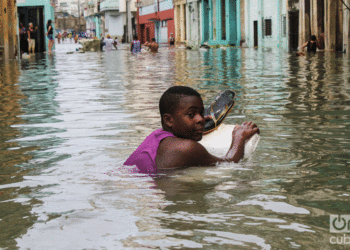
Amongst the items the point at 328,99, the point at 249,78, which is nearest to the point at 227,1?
the point at 249,78

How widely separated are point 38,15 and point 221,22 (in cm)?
1575

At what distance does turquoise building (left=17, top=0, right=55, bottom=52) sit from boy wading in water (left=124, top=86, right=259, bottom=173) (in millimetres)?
36527

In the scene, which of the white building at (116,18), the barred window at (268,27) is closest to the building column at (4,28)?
the barred window at (268,27)

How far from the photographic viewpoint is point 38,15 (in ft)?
135

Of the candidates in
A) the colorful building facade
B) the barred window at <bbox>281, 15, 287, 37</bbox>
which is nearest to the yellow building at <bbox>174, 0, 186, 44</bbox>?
the colorful building facade

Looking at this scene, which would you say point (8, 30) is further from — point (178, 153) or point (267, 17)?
point (178, 153)

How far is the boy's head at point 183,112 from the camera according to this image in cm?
434

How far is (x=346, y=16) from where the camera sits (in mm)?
24969

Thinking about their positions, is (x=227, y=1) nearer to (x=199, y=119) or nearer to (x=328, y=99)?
(x=328, y=99)

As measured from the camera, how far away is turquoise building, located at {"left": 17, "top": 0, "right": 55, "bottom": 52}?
40.1 m

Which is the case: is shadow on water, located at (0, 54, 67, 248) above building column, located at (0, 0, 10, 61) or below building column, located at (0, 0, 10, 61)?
below

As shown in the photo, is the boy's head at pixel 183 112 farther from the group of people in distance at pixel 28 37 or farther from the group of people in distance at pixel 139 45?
the group of people in distance at pixel 139 45

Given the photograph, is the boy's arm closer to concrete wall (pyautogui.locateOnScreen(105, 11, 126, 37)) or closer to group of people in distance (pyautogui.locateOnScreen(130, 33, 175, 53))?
group of people in distance (pyautogui.locateOnScreen(130, 33, 175, 53))

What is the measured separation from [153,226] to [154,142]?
1.28 metres
